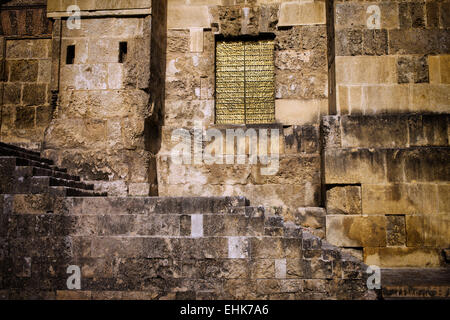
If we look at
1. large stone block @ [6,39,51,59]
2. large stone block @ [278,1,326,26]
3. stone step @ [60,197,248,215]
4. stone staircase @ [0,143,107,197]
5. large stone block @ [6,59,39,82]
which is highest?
large stone block @ [278,1,326,26]

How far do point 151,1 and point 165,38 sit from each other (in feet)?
3.12

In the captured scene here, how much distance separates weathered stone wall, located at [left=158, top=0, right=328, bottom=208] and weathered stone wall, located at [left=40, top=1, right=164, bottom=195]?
31.7 inches

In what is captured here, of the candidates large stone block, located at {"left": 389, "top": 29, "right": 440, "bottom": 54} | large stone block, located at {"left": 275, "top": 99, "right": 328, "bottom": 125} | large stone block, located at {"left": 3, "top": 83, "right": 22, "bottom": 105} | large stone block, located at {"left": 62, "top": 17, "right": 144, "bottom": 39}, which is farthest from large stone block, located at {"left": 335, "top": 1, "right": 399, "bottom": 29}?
large stone block, located at {"left": 3, "top": 83, "right": 22, "bottom": 105}

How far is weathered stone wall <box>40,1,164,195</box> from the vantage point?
6438 millimetres

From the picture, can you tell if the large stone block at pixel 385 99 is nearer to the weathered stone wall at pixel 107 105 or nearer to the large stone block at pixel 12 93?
the weathered stone wall at pixel 107 105

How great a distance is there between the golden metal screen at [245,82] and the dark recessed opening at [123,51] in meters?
1.93

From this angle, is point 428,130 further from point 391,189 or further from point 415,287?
point 415,287

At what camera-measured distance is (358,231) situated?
18.8 feet

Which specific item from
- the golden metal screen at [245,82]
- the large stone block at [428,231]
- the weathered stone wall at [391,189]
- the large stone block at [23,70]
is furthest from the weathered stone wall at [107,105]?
the large stone block at [428,231]

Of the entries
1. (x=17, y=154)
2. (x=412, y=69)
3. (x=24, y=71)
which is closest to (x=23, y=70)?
(x=24, y=71)

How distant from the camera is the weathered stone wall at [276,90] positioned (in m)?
6.85

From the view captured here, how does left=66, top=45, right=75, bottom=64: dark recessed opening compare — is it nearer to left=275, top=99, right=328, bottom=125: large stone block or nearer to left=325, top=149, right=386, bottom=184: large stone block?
left=275, top=99, right=328, bottom=125: large stone block
